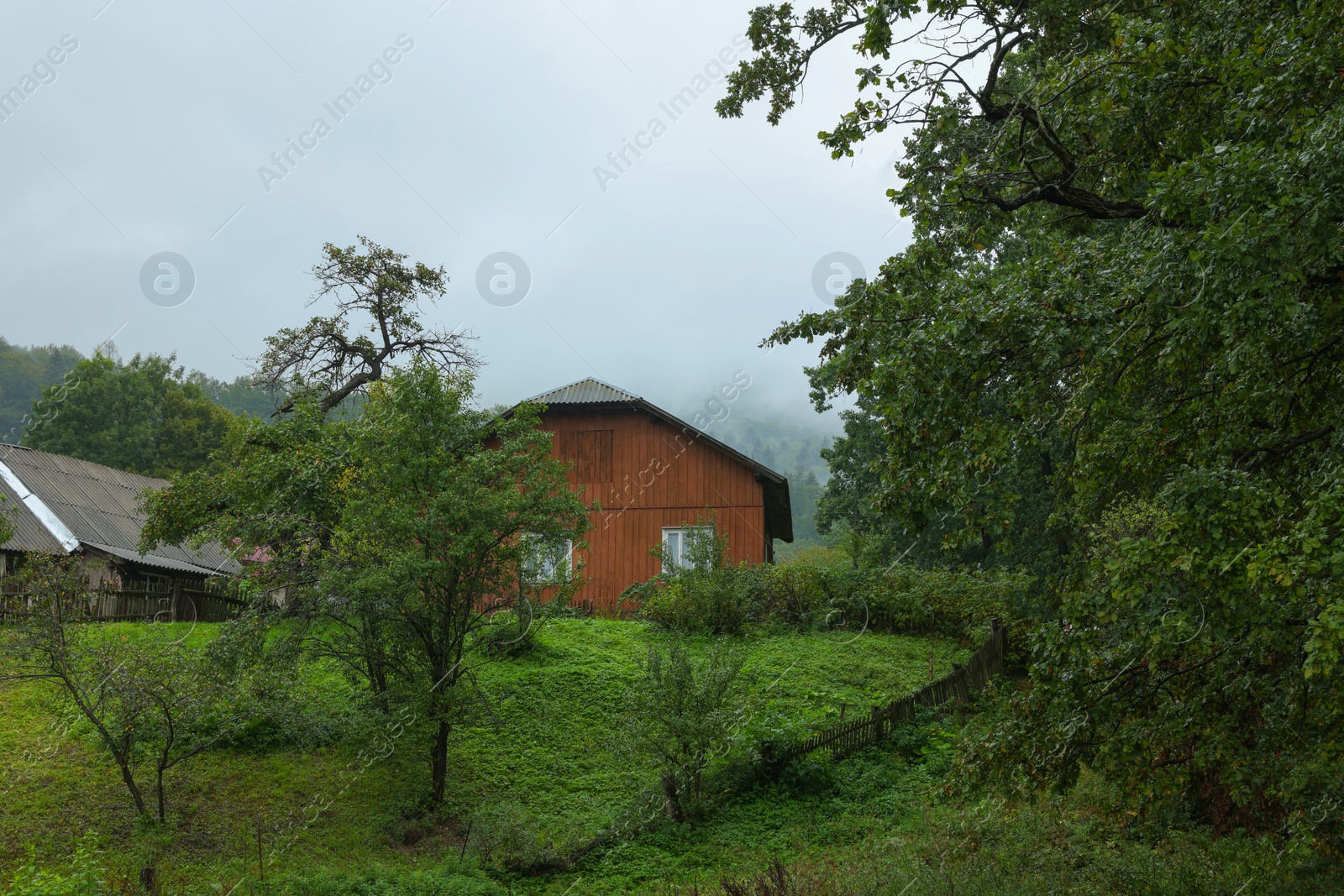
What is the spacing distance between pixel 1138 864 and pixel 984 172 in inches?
260

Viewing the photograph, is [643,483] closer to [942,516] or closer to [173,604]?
[173,604]

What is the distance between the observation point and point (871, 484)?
30.5m

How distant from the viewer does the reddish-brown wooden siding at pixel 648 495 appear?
2403 cm

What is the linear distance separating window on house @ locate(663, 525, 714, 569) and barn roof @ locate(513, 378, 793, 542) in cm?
238

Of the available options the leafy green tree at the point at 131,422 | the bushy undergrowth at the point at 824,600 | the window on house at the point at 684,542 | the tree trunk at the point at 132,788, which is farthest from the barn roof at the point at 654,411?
the leafy green tree at the point at 131,422

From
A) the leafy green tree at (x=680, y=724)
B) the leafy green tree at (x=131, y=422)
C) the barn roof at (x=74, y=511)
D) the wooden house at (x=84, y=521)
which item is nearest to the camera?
the leafy green tree at (x=680, y=724)

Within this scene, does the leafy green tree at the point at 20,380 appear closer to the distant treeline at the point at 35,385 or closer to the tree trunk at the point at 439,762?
the distant treeline at the point at 35,385

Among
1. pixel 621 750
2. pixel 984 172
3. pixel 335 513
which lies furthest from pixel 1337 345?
pixel 335 513

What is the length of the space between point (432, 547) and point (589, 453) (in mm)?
14137

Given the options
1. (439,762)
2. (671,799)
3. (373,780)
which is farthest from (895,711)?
(373,780)

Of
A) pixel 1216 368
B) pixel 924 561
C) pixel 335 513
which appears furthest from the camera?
pixel 924 561

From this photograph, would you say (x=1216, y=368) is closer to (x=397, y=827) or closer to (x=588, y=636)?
(x=397, y=827)

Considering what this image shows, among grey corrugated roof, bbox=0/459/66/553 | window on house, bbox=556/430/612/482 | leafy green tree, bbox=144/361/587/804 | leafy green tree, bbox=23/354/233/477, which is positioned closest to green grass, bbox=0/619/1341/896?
leafy green tree, bbox=144/361/587/804

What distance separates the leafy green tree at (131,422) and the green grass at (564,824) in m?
40.0
